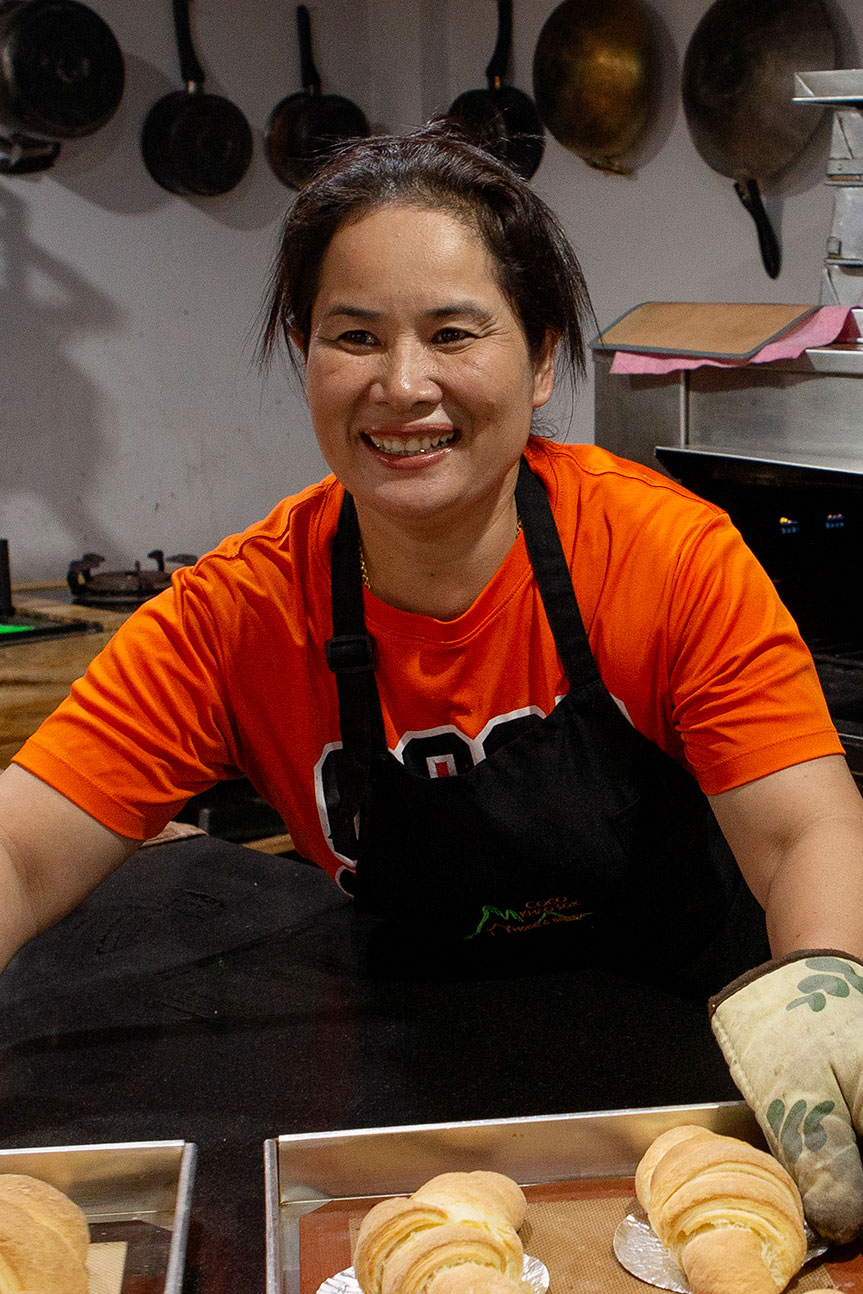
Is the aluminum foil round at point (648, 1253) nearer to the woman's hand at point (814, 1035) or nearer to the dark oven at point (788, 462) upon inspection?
the woman's hand at point (814, 1035)

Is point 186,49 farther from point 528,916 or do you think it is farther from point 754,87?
point 528,916

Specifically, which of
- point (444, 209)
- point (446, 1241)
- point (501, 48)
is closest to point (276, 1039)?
point (446, 1241)

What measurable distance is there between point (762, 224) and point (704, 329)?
83 cm

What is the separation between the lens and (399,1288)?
716 millimetres

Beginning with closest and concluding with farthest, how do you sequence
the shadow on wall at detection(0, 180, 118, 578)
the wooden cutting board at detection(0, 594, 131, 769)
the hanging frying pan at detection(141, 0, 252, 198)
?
1. the wooden cutting board at detection(0, 594, 131, 769)
2. the shadow on wall at detection(0, 180, 118, 578)
3. the hanging frying pan at detection(141, 0, 252, 198)

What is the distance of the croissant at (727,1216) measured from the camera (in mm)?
720

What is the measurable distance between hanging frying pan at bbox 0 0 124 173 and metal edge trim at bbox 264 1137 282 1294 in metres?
2.97

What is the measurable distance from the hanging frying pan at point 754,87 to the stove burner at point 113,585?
1.54 metres

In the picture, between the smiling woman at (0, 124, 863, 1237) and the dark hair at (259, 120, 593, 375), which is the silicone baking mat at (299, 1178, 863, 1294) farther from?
the dark hair at (259, 120, 593, 375)

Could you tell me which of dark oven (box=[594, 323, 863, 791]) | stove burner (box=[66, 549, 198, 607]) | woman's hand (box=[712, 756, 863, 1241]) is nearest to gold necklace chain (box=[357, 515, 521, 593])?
woman's hand (box=[712, 756, 863, 1241])

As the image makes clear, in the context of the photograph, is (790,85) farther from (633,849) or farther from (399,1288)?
(399,1288)

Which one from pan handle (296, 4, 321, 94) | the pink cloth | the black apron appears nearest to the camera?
the black apron

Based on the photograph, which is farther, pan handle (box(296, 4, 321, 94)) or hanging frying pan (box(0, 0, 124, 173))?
pan handle (box(296, 4, 321, 94))

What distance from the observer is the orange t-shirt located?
1188 millimetres
